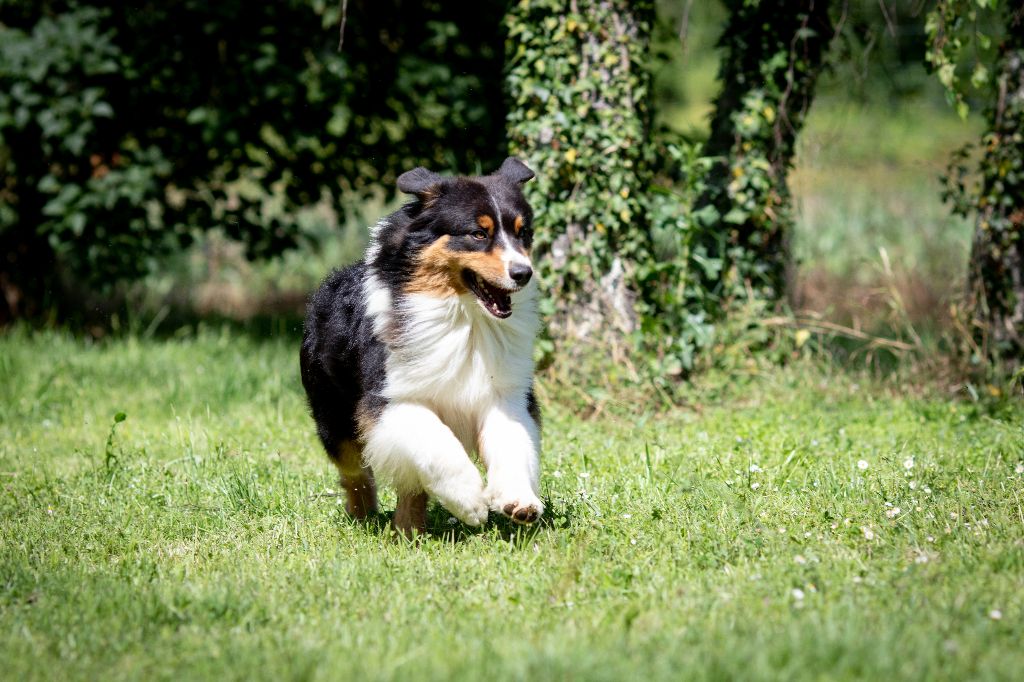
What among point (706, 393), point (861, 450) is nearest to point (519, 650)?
point (861, 450)

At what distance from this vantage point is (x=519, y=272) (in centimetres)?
436

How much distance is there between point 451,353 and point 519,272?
0.45m

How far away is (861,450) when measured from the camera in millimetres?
5766

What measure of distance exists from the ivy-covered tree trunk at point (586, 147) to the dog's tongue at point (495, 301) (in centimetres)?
240

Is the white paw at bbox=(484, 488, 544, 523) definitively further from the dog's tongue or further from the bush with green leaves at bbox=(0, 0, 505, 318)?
the bush with green leaves at bbox=(0, 0, 505, 318)

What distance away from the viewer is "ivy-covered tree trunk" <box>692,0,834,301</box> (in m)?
7.16

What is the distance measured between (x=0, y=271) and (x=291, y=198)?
9.59 feet

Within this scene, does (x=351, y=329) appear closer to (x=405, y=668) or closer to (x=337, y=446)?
(x=337, y=446)

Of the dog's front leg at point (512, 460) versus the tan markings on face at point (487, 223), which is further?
the tan markings on face at point (487, 223)

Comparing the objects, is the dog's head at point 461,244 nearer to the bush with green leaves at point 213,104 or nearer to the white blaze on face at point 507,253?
the white blaze on face at point 507,253

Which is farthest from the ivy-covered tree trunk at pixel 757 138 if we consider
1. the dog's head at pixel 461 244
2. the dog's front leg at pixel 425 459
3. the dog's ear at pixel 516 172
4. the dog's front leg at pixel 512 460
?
the dog's front leg at pixel 425 459

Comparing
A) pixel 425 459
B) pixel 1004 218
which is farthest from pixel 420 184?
pixel 1004 218

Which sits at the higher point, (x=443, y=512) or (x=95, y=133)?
(x=95, y=133)

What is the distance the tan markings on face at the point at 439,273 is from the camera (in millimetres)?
4508
